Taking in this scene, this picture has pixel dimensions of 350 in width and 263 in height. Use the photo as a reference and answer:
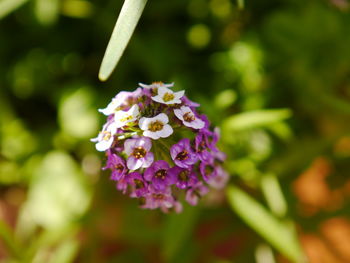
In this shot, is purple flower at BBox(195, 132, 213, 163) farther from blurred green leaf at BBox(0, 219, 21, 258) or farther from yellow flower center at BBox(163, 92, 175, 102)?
blurred green leaf at BBox(0, 219, 21, 258)

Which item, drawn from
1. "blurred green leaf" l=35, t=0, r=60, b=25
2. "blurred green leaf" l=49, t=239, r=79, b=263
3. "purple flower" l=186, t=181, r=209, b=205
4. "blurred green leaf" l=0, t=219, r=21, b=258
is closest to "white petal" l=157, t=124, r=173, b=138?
"purple flower" l=186, t=181, r=209, b=205

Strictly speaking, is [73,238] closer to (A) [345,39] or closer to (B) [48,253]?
(B) [48,253]

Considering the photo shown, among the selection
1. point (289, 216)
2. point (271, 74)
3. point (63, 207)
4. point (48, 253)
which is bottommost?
point (48, 253)

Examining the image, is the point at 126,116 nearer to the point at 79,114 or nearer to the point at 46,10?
the point at 79,114

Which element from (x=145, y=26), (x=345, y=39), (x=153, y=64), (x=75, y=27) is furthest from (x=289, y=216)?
(x=75, y=27)

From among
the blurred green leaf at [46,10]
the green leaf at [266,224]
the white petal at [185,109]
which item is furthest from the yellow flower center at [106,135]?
the blurred green leaf at [46,10]

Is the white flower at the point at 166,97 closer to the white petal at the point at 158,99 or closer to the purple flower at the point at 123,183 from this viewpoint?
the white petal at the point at 158,99
